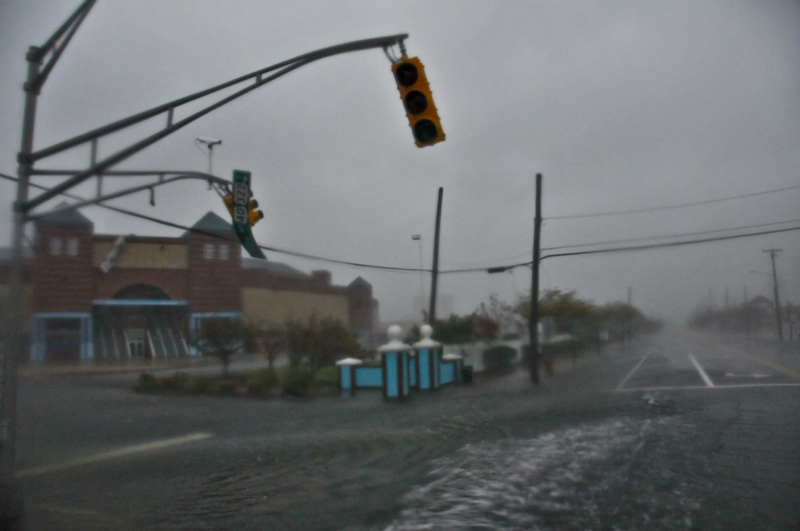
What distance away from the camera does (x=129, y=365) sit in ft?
47.0

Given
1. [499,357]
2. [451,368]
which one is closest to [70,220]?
[451,368]

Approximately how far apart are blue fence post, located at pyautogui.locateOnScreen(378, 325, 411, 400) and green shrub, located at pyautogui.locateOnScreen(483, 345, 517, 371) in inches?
240

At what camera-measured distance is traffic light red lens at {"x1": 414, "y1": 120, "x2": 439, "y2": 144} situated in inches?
279

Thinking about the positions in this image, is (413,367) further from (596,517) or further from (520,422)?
(596,517)

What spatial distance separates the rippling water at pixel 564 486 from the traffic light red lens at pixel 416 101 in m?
4.58

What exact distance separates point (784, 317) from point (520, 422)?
2090 centimetres

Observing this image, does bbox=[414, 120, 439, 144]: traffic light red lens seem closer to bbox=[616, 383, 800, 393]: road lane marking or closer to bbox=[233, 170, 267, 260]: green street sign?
bbox=[233, 170, 267, 260]: green street sign

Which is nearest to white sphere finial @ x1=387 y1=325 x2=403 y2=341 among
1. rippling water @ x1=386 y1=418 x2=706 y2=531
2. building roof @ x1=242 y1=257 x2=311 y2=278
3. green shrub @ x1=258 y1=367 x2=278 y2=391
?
building roof @ x1=242 y1=257 x2=311 y2=278

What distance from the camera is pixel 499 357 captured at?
982 inches

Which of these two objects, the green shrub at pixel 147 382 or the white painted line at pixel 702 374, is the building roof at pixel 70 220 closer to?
the green shrub at pixel 147 382

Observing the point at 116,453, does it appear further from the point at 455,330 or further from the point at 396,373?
the point at 455,330

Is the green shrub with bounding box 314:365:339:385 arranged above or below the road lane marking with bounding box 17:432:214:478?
above

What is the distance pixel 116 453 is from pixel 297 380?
5.60 metres

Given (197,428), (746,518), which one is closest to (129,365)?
(197,428)
